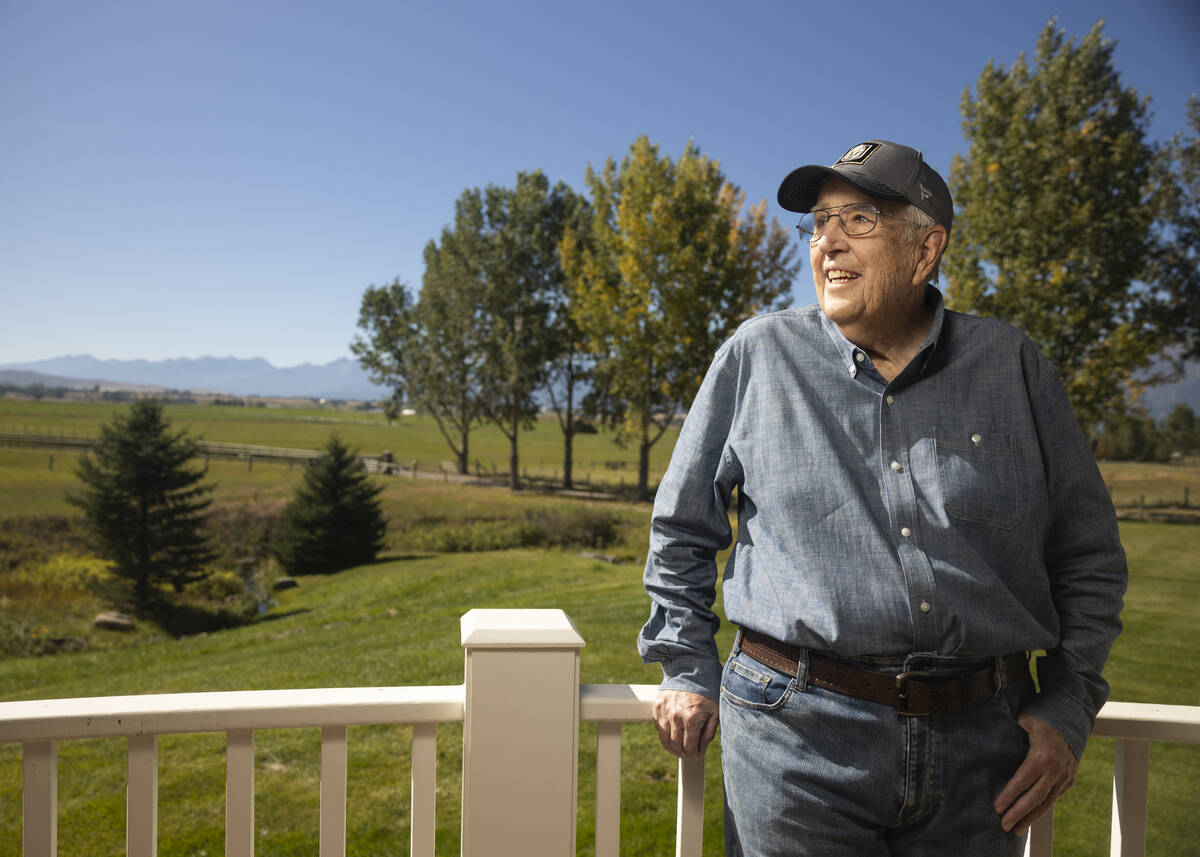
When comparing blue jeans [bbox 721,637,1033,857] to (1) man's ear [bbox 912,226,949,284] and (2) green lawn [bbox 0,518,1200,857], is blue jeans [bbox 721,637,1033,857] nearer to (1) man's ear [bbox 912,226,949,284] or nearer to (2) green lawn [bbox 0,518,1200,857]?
(1) man's ear [bbox 912,226,949,284]

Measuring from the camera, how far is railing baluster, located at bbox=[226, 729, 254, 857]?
45.1 inches

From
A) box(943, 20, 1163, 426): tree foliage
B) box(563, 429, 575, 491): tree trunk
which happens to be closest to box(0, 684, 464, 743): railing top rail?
box(943, 20, 1163, 426): tree foliage

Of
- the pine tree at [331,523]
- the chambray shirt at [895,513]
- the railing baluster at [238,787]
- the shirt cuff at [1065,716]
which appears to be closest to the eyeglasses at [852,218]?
the chambray shirt at [895,513]

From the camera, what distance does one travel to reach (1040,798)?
1.08 metres

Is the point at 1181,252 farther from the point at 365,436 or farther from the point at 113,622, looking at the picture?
the point at 365,436

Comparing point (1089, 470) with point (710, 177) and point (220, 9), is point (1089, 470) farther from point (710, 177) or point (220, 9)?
point (220, 9)

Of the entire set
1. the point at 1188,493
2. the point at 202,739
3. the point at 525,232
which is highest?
the point at 525,232

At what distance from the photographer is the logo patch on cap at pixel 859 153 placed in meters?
1.17

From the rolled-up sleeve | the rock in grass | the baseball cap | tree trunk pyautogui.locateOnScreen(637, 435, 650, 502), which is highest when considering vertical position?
the baseball cap

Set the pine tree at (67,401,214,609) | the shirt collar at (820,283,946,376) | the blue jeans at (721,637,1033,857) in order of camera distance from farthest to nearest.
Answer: the pine tree at (67,401,214,609)
the shirt collar at (820,283,946,376)
the blue jeans at (721,637,1033,857)

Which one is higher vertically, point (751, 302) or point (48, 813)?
point (751, 302)

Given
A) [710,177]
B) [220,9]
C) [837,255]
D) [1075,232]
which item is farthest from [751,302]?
[220,9]

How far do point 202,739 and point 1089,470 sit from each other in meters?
7.42

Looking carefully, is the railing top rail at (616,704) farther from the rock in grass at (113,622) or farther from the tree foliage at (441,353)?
the tree foliage at (441,353)
